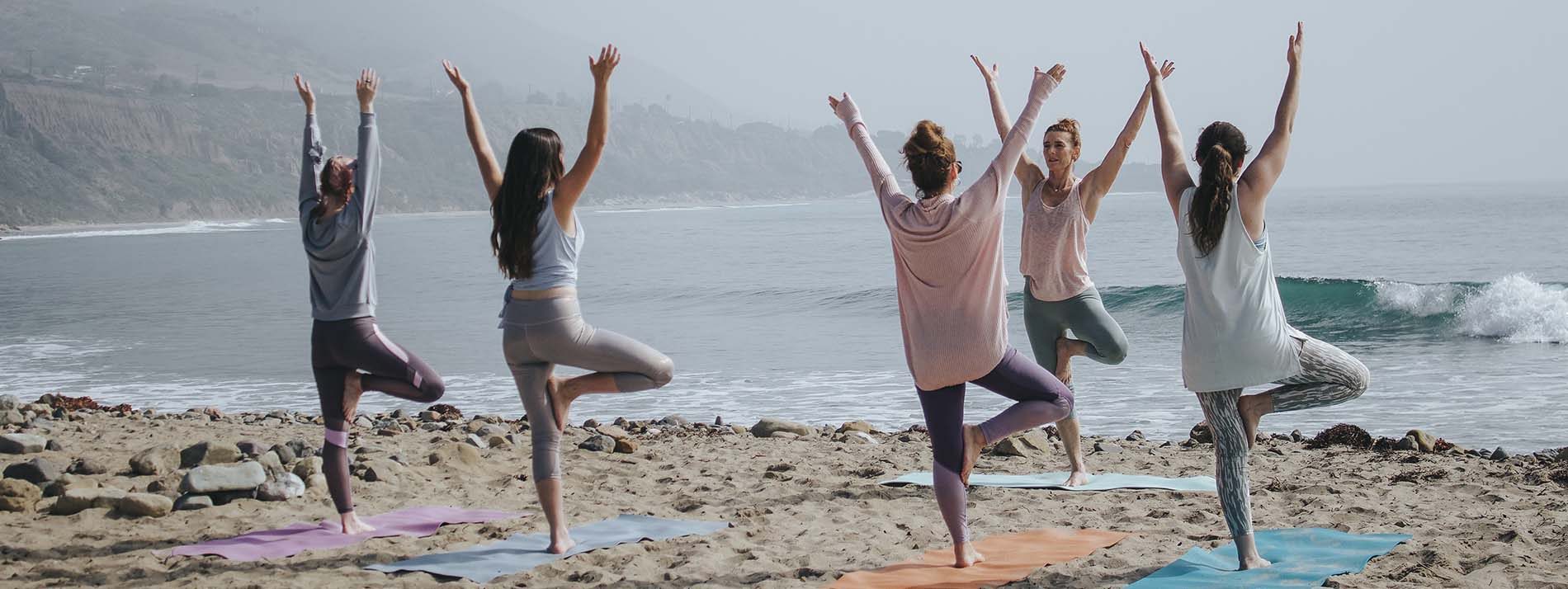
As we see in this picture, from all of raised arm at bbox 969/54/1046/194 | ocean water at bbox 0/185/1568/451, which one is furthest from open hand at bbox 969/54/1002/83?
ocean water at bbox 0/185/1568/451

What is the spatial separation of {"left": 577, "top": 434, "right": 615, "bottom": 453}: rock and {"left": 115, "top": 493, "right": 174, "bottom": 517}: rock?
9.19 feet

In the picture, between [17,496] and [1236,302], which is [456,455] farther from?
[1236,302]

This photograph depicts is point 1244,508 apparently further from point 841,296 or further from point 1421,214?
point 1421,214

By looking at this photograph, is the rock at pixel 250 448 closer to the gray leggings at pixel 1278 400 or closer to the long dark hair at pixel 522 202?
the long dark hair at pixel 522 202

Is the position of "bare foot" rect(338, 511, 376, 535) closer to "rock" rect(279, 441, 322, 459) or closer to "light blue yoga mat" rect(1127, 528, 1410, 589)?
"rock" rect(279, 441, 322, 459)

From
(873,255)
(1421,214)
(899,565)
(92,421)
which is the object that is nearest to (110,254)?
(873,255)

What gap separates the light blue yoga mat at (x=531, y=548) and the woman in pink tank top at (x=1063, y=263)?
2.02 meters

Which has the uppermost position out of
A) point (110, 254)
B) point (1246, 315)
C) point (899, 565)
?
point (110, 254)

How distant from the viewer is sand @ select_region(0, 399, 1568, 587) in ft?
16.4

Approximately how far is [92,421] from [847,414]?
258 inches

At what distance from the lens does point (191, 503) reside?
621cm

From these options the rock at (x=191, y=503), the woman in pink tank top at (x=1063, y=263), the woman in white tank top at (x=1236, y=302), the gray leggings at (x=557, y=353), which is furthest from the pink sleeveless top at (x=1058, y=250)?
the rock at (x=191, y=503)

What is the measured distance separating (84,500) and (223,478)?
0.65 meters

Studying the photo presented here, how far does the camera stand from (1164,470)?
7.51 meters
